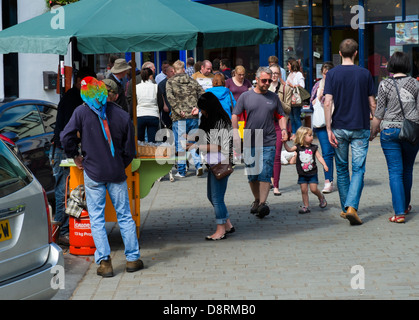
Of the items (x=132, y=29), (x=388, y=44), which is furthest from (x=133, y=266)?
(x=388, y=44)

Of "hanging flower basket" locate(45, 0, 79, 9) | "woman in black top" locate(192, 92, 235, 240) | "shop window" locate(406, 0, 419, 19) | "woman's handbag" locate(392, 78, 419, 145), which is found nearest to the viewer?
"woman in black top" locate(192, 92, 235, 240)

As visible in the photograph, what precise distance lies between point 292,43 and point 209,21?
12.7 m

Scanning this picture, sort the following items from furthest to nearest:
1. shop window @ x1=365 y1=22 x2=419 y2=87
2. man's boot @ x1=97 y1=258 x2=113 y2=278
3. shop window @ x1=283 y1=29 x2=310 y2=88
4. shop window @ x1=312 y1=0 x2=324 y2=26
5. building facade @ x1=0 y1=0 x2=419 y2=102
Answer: shop window @ x1=283 y1=29 x2=310 y2=88 < shop window @ x1=312 y1=0 x2=324 y2=26 < building facade @ x1=0 y1=0 x2=419 y2=102 < shop window @ x1=365 y1=22 x2=419 y2=87 < man's boot @ x1=97 y1=258 x2=113 y2=278

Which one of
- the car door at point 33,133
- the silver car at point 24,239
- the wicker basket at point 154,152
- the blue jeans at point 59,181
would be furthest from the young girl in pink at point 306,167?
the silver car at point 24,239

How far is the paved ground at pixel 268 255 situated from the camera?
6.45m

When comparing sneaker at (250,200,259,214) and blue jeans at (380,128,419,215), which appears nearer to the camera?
blue jeans at (380,128,419,215)

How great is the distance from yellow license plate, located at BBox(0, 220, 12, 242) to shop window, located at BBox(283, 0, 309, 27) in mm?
16238

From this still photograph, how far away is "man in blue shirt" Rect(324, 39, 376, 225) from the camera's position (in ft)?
29.8

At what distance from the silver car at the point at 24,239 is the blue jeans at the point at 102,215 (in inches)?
65.6

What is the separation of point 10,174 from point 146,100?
8.44 meters

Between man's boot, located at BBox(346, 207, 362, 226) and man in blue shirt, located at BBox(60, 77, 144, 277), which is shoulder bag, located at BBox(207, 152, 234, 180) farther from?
man's boot, located at BBox(346, 207, 362, 226)

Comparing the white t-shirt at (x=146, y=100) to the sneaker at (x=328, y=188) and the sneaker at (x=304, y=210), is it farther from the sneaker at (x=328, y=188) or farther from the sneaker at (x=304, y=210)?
the sneaker at (x=304, y=210)

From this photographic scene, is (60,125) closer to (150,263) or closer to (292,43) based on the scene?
(150,263)

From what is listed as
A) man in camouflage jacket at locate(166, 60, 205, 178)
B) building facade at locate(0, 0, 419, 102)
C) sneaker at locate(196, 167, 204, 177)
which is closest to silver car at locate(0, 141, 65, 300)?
man in camouflage jacket at locate(166, 60, 205, 178)
